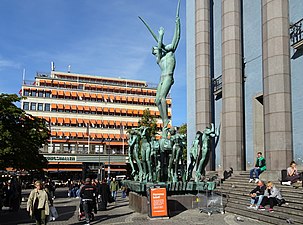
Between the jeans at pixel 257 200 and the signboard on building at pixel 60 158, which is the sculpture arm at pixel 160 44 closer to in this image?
the jeans at pixel 257 200

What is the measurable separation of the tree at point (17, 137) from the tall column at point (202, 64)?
1267 centimetres

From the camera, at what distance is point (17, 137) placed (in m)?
25.2

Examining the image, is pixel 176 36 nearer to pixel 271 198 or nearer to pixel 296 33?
pixel 296 33

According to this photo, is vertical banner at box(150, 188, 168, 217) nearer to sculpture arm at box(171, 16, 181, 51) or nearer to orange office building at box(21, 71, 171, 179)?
sculpture arm at box(171, 16, 181, 51)

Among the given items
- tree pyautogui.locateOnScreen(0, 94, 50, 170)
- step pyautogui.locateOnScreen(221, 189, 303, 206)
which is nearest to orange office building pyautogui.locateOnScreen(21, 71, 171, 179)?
tree pyautogui.locateOnScreen(0, 94, 50, 170)

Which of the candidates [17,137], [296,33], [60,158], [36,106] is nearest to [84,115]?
[36,106]

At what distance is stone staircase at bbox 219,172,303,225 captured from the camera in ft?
39.8

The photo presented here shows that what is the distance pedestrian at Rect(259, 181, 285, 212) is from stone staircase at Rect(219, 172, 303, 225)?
177mm

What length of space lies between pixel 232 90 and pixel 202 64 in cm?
605

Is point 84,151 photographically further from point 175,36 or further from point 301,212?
point 301,212

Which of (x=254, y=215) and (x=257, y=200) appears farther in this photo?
(x=257, y=200)

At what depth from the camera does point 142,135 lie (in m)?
16.5

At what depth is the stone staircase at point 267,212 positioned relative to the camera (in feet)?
39.8

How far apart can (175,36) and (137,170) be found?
23.4ft
